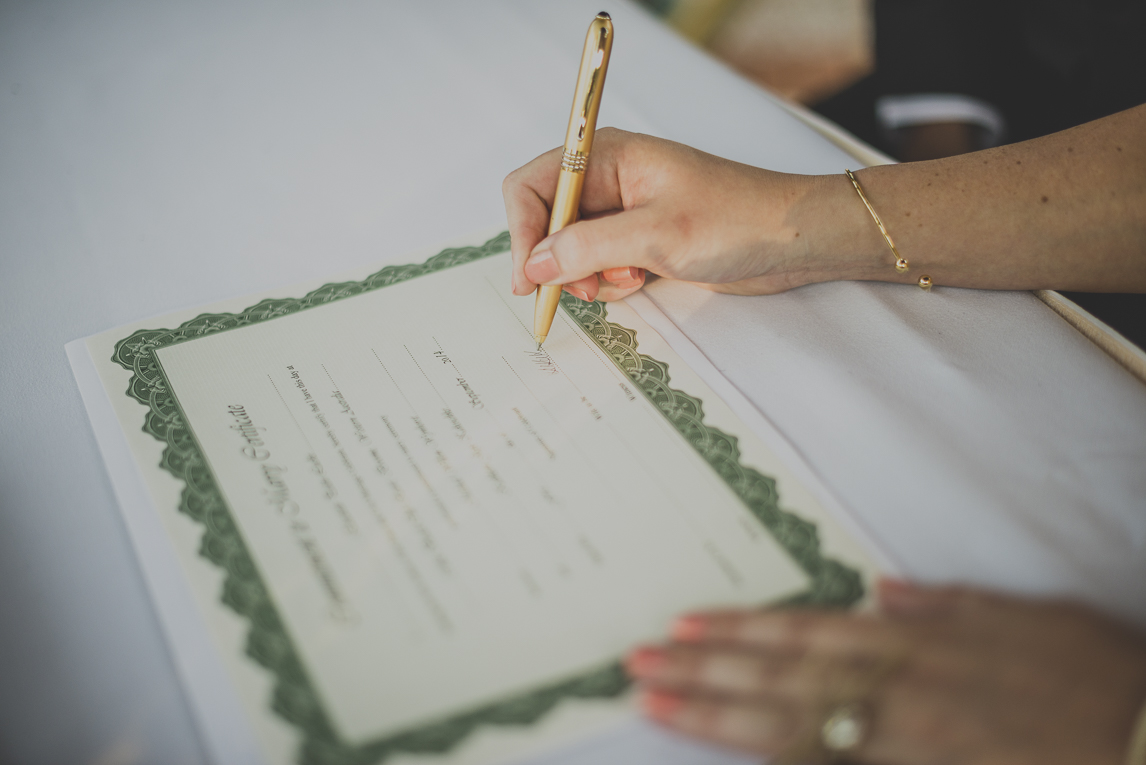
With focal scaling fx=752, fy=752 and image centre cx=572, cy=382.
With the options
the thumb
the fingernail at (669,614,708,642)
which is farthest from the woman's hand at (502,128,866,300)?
the fingernail at (669,614,708,642)

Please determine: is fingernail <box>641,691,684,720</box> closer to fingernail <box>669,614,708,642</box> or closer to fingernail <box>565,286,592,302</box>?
fingernail <box>669,614,708,642</box>

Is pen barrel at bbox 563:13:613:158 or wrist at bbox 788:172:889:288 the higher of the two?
pen barrel at bbox 563:13:613:158

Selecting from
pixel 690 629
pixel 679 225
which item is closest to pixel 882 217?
pixel 679 225

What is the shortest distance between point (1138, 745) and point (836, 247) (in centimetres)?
39

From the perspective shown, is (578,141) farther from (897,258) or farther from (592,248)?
(897,258)

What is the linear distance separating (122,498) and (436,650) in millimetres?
238

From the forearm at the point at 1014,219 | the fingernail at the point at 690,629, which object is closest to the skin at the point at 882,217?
the forearm at the point at 1014,219

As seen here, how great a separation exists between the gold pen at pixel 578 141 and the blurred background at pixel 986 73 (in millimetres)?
690

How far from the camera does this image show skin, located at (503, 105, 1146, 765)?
1.30 feet

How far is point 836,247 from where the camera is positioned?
62 centimetres

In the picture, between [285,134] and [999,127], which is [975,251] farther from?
[999,127]

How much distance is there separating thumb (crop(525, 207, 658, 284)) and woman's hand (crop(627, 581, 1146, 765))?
0.91 ft

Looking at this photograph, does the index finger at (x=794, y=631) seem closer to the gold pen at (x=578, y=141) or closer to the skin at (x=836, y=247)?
the skin at (x=836, y=247)

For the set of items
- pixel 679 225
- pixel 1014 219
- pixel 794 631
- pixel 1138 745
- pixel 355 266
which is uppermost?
pixel 355 266
